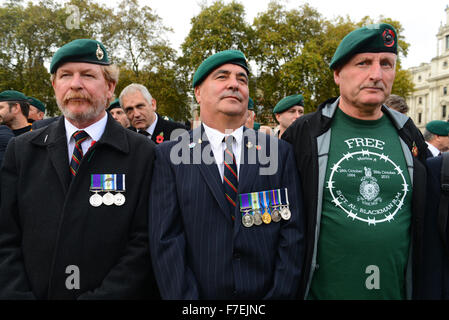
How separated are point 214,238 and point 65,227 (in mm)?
942

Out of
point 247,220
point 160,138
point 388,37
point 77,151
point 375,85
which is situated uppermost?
point 388,37

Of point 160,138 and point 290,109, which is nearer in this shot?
point 160,138

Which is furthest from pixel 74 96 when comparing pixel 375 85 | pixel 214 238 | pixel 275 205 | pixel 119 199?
pixel 375 85

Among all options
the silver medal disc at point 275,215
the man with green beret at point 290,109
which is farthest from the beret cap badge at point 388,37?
the man with green beret at point 290,109

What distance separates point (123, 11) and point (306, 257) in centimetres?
2503

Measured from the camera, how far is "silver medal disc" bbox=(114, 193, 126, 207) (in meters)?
2.15

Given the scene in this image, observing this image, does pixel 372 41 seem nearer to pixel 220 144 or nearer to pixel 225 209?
pixel 220 144

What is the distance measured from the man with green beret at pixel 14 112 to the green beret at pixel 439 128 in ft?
23.0

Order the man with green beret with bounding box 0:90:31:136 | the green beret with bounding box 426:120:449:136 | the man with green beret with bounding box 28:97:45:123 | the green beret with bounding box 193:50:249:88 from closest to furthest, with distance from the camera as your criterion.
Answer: the green beret with bounding box 193:50:249:88 → the man with green beret with bounding box 0:90:31:136 → the green beret with bounding box 426:120:449:136 → the man with green beret with bounding box 28:97:45:123

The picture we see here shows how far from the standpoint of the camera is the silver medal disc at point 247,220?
205 cm

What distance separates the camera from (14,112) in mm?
4359

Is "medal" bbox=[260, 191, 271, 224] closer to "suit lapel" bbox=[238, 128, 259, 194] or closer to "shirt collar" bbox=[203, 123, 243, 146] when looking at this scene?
"suit lapel" bbox=[238, 128, 259, 194]

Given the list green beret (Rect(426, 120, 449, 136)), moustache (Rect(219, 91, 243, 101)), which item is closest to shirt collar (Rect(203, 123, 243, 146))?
moustache (Rect(219, 91, 243, 101))
